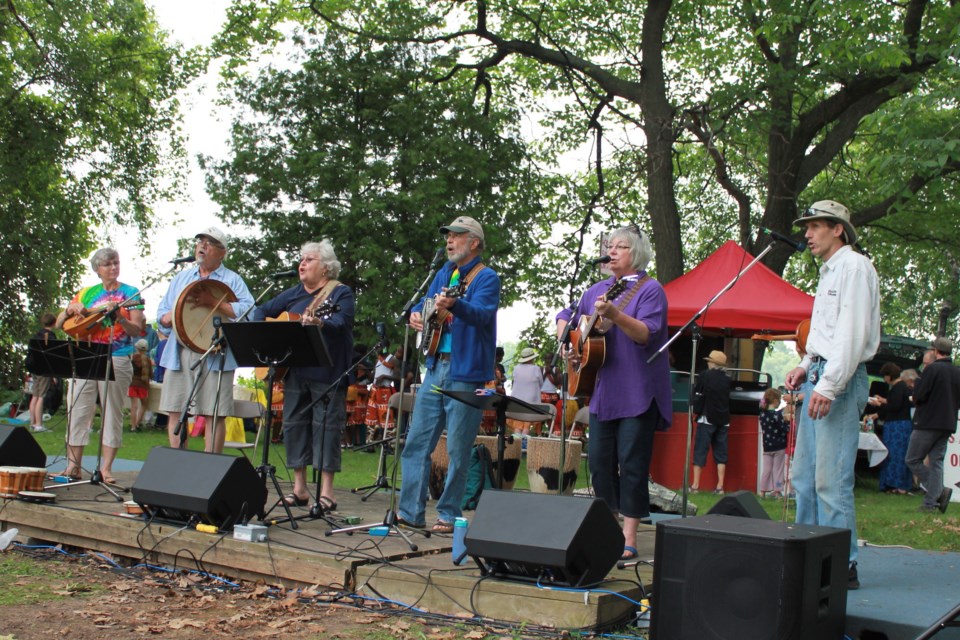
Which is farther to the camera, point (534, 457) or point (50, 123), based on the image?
point (50, 123)

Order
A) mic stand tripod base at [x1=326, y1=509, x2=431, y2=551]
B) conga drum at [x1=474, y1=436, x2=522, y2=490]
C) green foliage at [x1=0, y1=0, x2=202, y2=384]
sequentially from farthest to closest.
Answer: green foliage at [x1=0, y1=0, x2=202, y2=384]
conga drum at [x1=474, y1=436, x2=522, y2=490]
mic stand tripod base at [x1=326, y1=509, x2=431, y2=551]

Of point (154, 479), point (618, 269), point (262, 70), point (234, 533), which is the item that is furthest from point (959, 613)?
point (262, 70)

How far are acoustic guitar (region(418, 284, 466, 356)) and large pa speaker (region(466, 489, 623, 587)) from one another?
4.71 feet

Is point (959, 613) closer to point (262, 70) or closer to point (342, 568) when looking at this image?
point (342, 568)

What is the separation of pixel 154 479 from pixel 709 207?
22.5m

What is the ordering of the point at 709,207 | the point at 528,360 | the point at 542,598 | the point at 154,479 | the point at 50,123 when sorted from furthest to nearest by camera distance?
the point at 709,207, the point at 50,123, the point at 528,360, the point at 154,479, the point at 542,598

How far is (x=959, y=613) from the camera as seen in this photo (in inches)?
142

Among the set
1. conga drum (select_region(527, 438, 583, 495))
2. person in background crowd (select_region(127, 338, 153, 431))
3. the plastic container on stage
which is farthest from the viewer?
person in background crowd (select_region(127, 338, 153, 431))

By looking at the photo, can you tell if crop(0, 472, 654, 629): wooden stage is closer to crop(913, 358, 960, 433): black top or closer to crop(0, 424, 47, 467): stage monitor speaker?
crop(0, 424, 47, 467): stage monitor speaker

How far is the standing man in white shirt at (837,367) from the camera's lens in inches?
203

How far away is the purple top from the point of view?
18.4 feet

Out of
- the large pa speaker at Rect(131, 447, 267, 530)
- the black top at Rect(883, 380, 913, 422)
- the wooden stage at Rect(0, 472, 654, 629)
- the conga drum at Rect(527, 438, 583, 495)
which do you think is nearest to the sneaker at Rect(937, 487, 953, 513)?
the black top at Rect(883, 380, 913, 422)

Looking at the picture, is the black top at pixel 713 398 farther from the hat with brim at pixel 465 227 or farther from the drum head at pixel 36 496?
the drum head at pixel 36 496

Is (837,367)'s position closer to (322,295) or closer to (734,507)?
(734,507)
